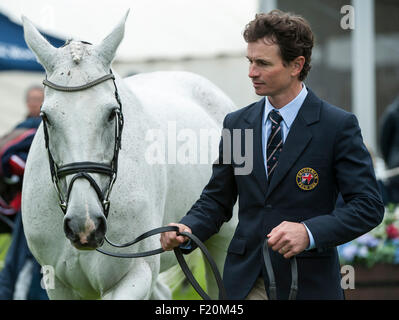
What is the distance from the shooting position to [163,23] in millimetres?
13312

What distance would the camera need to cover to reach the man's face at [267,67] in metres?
3.14

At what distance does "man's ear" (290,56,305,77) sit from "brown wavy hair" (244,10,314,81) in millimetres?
17

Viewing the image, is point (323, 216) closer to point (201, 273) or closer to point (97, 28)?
point (201, 273)

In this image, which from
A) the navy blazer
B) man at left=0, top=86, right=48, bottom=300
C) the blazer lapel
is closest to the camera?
the navy blazer

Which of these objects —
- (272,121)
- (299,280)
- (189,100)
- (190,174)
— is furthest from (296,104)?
(189,100)

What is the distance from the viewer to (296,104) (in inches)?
127

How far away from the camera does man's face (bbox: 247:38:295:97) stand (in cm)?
314

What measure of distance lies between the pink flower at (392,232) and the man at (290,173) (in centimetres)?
362

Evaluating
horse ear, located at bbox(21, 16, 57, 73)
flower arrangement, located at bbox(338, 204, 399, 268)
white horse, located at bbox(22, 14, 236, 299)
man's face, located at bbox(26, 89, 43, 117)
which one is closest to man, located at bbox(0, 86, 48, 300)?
man's face, located at bbox(26, 89, 43, 117)

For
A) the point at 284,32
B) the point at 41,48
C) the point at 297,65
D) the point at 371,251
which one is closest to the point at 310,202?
the point at 297,65

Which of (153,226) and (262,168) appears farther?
(153,226)

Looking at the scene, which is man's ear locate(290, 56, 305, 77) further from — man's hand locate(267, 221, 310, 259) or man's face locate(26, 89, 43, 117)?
man's face locate(26, 89, 43, 117)

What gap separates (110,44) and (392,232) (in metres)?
3.97
